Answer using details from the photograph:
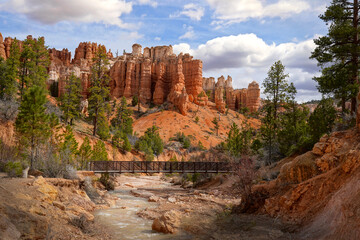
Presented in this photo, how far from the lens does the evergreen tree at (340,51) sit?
18.7m

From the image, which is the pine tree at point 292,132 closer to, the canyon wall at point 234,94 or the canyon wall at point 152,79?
the canyon wall at point 152,79

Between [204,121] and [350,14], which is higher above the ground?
[350,14]

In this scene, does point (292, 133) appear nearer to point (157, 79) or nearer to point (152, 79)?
point (157, 79)

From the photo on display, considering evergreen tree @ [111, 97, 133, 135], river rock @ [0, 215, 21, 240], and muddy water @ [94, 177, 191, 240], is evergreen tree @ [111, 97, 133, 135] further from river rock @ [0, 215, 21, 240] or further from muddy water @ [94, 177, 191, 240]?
river rock @ [0, 215, 21, 240]

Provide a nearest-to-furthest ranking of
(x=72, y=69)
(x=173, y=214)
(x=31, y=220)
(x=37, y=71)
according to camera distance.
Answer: (x=31, y=220) → (x=173, y=214) → (x=37, y=71) → (x=72, y=69)

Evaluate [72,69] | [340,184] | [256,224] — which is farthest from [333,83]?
[72,69]

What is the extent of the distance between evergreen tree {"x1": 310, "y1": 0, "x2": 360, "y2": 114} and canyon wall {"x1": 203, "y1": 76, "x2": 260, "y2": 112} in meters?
74.3

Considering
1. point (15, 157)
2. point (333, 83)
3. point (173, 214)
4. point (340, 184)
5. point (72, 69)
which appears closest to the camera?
point (340, 184)

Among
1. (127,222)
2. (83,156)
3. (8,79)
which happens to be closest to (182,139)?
(83,156)

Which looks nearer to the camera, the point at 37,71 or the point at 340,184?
the point at 340,184

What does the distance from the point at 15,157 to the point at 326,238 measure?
21738mm

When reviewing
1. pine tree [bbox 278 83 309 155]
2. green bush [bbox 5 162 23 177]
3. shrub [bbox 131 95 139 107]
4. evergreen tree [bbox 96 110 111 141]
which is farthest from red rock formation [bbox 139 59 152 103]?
green bush [bbox 5 162 23 177]

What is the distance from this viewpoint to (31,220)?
911 cm

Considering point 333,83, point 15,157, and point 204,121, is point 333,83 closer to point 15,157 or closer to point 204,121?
point 15,157
